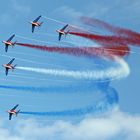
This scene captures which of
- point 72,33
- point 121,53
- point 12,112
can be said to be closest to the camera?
point 121,53

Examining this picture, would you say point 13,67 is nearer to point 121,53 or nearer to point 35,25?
point 35,25

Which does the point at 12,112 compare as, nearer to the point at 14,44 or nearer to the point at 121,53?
the point at 14,44

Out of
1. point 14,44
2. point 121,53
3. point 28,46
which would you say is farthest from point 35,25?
point 121,53

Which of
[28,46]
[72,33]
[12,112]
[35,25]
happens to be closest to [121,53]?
[72,33]

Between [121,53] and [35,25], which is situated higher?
[35,25]

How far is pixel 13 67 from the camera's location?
4953 inches

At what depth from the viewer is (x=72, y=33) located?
4178 inches

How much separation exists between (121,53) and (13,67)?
33.3 meters

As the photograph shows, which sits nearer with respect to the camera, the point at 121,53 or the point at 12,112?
the point at 121,53

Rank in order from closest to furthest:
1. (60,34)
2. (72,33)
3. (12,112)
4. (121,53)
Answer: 1. (121,53)
2. (72,33)
3. (60,34)
4. (12,112)

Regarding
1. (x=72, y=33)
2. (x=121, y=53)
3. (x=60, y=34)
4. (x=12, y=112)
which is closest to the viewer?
(x=121, y=53)

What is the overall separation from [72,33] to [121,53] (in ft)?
36.9

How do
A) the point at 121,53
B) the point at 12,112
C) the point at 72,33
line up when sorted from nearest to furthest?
the point at 121,53, the point at 72,33, the point at 12,112

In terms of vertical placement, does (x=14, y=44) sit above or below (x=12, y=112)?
above
